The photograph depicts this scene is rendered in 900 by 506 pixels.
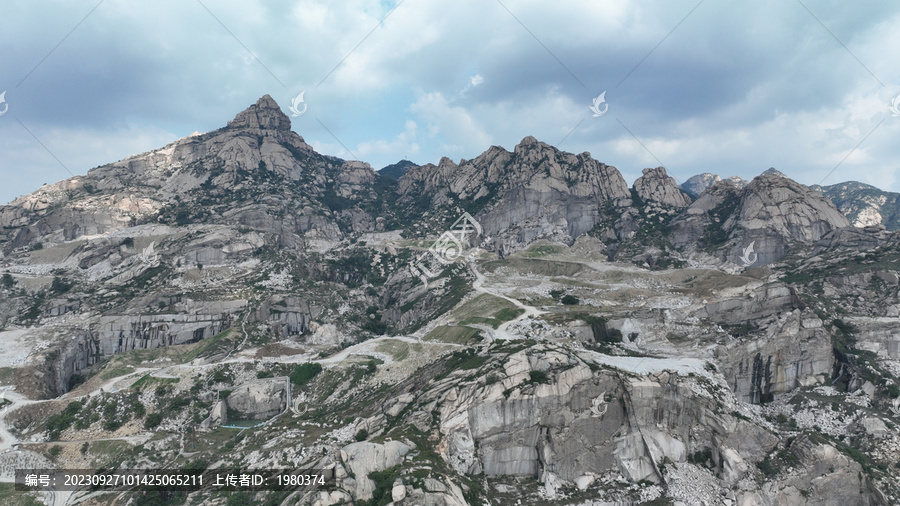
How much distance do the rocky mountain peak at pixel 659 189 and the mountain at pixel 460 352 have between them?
13624 millimetres

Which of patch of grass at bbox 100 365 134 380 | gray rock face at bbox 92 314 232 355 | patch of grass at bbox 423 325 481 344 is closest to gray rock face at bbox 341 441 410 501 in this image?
patch of grass at bbox 423 325 481 344

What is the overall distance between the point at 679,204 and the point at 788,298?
10867 cm

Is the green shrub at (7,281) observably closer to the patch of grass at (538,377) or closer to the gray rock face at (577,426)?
the gray rock face at (577,426)

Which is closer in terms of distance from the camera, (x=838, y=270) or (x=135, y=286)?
(x=838, y=270)

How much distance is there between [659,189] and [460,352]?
5710 inches

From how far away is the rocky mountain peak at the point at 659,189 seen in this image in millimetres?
171750

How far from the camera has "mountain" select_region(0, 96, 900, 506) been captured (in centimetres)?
4628

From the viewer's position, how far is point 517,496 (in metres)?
43.4

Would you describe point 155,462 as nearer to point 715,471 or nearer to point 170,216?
point 715,471

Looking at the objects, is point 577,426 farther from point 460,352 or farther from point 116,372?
point 116,372

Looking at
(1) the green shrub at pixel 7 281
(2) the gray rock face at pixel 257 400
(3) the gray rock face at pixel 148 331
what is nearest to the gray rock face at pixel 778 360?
(2) the gray rock face at pixel 257 400

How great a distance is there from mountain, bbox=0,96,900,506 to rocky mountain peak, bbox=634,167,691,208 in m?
13.6

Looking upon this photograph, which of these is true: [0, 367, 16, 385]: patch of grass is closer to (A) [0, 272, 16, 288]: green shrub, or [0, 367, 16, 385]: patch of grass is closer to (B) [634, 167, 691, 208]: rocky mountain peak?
(A) [0, 272, 16, 288]: green shrub

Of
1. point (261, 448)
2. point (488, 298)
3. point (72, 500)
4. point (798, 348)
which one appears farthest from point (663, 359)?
point (72, 500)
